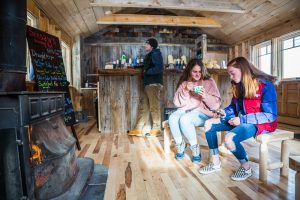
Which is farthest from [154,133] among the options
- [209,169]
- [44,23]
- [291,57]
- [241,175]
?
[291,57]

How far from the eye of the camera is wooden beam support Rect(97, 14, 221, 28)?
556 centimetres

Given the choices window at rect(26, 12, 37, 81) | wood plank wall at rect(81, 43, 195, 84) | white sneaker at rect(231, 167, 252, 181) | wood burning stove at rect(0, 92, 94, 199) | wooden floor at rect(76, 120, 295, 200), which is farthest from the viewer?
wood plank wall at rect(81, 43, 195, 84)

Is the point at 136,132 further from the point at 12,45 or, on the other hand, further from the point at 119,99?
the point at 12,45

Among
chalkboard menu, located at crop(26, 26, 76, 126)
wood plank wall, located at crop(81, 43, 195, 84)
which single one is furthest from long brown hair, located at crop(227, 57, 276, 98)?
A: wood plank wall, located at crop(81, 43, 195, 84)

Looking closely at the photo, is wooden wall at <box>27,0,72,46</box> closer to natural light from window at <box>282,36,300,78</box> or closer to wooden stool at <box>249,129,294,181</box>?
wooden stool at <box>249,129,294,181</box>

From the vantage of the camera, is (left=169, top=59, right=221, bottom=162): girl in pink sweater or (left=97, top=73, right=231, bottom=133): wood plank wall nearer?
(left=169, top=59, right=221, bottom=162): girl in pink sweater

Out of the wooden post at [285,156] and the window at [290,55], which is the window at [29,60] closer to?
the wooden post at [285,156]

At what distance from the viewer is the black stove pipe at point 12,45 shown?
1.34 m

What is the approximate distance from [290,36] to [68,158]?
537 cm

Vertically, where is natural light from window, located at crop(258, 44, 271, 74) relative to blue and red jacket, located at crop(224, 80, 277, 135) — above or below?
above

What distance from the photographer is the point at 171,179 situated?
1925mm

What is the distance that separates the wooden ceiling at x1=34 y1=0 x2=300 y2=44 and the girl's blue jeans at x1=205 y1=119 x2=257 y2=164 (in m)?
3.29

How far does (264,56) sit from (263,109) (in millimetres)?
4847

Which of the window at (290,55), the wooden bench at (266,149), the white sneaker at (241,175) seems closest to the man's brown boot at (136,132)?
the white sneaker at (241,175)
